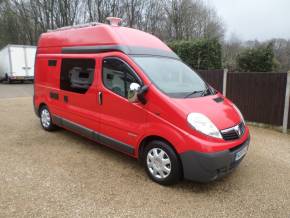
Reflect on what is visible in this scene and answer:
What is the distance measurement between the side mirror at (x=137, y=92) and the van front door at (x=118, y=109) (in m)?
0.09

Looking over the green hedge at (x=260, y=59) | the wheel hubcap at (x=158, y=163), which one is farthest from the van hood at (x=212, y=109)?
the green hedge at (x=260, y=59)

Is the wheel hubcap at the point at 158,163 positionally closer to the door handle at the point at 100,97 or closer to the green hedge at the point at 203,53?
the door handle at the point at 100,97

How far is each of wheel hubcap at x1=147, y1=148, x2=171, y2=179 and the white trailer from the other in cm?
1953

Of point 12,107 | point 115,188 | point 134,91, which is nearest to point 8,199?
point 115,188

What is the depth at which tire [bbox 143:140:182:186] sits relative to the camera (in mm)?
3355

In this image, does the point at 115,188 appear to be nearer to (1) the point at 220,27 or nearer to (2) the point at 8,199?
(2) the point at 8,199

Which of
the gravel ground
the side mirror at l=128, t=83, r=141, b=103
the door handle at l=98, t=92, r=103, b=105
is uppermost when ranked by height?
the side mirror at l=128, t=83, r=141, b=103

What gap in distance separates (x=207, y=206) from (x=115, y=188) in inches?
49.7

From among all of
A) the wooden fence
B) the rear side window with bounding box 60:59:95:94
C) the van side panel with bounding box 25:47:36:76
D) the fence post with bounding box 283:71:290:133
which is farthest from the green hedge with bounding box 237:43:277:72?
Result: the van side panel with bounding box 25:47:36:76

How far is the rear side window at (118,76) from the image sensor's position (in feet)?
12.4

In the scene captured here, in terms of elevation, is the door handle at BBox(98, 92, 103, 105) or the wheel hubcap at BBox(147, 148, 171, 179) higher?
the door handle at BBox(98, 92, 103, 105)

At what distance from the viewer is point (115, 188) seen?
11.5 feet

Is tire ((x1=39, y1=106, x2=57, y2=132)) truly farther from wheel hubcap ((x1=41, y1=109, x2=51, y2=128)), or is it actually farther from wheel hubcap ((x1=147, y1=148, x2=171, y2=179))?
wheel hubcap ((x1=147, y1=148, x2=171, y2=179))

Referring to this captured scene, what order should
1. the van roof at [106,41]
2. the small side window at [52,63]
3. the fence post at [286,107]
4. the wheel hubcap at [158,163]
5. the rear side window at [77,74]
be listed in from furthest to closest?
the fence post at [286,107] < the small side window at [52,63] < the rear side window at [77,74] < the van roof at [106,41] < the wheel hubcap at [158,163]
